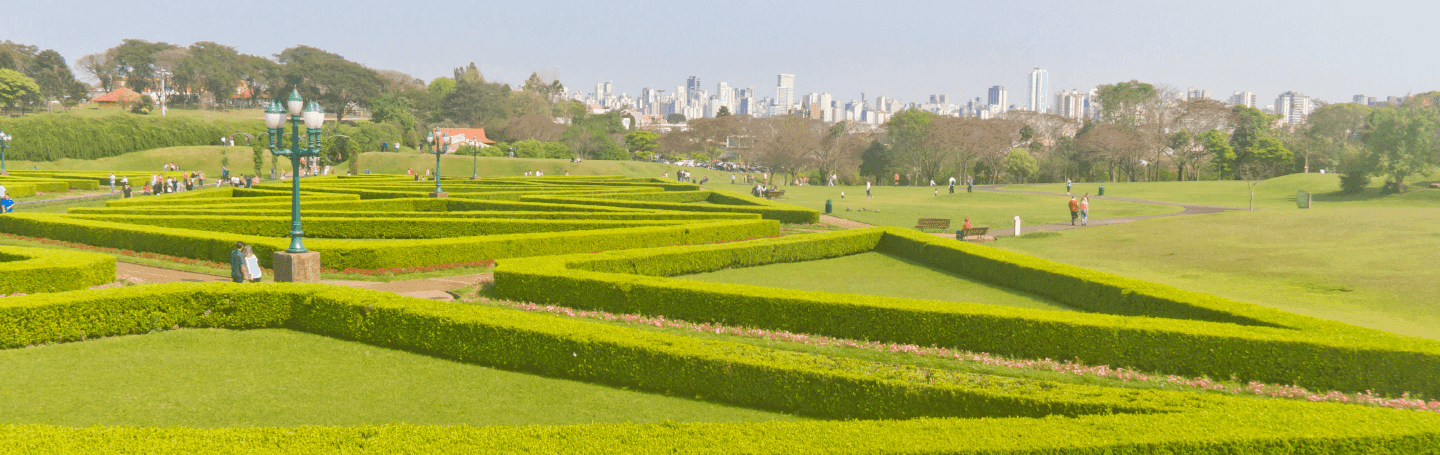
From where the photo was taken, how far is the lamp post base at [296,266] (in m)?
16.1

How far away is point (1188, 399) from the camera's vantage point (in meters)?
7.24

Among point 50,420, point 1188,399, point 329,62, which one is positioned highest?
point 329,62

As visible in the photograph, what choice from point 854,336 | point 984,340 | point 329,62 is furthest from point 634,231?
point 329,62

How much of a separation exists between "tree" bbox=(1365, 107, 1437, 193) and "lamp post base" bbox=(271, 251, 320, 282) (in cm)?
4467

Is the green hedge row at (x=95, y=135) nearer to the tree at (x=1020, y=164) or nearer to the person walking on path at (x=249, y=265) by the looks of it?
the person walking on path at (x=249, y=265)

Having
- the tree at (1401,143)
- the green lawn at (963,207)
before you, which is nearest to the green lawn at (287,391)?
the green lawn at (963,207)

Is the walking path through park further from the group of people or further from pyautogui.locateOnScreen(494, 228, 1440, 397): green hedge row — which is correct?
pyautogui.locateOnScreen(494, 228, 1440, 397): green hedge row

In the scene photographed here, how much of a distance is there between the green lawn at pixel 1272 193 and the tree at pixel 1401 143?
3.91ft

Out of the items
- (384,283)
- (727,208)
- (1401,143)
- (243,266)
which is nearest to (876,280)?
(384,283)

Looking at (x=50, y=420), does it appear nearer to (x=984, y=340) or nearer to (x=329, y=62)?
(x=984, y=340)

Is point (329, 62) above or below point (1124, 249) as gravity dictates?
above

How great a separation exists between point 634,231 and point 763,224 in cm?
487

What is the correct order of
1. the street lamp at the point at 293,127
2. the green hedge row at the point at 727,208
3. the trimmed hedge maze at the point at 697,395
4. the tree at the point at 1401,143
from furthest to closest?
the tree at the point at 1401,143 → the green hedge row at the point at 727,208 → the street lamp at the point at 293,127 → the trimmed hedge maze at the point at 697,395

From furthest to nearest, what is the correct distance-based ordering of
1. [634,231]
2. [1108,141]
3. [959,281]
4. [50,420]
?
[1108,141] < [634,231] < [959,281] < [50,420]
